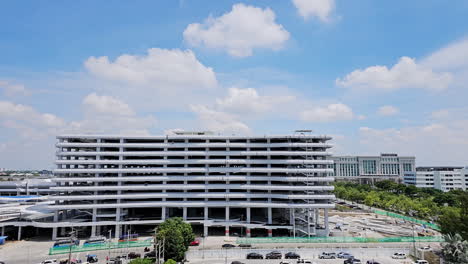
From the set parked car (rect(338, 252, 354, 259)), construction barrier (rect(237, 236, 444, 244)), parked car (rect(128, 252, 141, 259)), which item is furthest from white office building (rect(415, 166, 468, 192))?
parked car (rect(128, 252, 141, 259))

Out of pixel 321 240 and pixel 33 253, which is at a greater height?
pixel 321 240

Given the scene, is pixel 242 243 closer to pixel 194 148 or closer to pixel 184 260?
pixel 184 260

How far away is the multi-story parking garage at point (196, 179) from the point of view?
72.8 meters

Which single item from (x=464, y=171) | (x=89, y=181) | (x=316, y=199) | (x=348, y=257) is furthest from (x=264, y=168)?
(x=464, y=171)

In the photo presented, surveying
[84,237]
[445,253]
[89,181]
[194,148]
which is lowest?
[84,237]

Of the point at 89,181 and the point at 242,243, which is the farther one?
the point at 89,181

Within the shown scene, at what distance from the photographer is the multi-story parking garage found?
72.8 m

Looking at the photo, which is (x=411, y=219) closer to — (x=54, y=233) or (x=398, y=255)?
(x=398, y=255)

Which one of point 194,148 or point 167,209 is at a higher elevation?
point 194,148

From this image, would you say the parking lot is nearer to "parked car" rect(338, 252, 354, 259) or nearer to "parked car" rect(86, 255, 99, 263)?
"parked car" rect(86, 255, 99, 263)

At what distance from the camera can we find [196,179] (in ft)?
246

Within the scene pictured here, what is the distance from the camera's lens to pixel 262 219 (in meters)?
81.2

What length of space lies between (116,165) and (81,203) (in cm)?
1338

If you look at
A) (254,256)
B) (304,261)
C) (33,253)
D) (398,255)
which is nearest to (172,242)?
(254,256)
